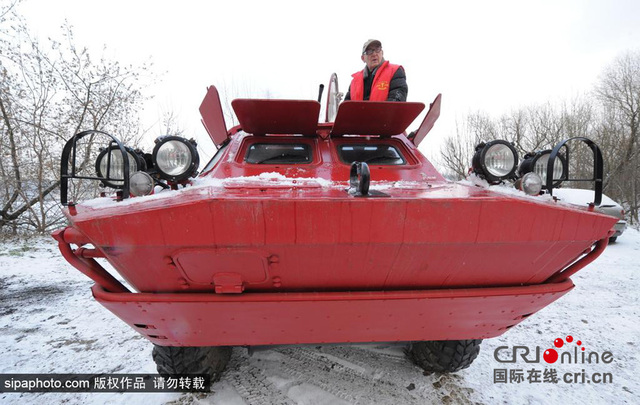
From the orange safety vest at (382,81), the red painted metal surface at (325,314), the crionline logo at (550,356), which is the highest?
the orange safety vest at (382,81)

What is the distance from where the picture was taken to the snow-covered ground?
91.1 inches

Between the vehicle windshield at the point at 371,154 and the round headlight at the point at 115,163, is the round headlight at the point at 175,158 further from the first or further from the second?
the vehicle windshield at the point at 371,154

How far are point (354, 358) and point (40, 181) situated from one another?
8.69 meters

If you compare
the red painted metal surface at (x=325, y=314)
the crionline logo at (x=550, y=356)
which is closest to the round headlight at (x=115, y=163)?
the red painted metal surface at (x=325, y=314)

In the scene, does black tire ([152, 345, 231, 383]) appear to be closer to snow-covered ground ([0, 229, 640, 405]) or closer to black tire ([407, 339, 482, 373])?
snow-covered ground ([0, 229, 640, 405])

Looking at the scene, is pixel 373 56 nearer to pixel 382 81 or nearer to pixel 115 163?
pixel 382 81

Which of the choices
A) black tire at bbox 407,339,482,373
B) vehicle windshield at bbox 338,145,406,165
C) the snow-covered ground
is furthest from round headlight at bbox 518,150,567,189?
the snow-covered ground

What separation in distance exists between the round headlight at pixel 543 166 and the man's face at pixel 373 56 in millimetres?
1942

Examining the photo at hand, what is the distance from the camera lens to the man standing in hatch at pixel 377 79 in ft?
10.5

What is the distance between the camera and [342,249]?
126 cm

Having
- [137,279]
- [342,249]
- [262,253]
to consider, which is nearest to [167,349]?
[137,279]

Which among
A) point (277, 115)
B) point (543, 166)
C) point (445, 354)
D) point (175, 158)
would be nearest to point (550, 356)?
point (445, 354)

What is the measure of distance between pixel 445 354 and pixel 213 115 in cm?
256

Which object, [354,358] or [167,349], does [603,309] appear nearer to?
[354,358]
